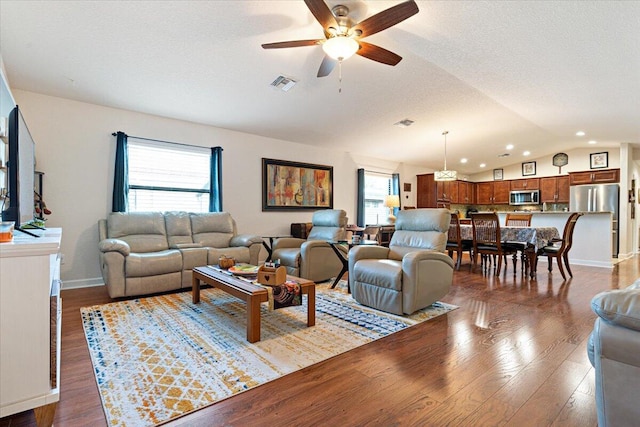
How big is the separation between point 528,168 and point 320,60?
8.07 m

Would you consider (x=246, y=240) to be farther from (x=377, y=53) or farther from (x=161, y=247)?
(x=377, y=53)

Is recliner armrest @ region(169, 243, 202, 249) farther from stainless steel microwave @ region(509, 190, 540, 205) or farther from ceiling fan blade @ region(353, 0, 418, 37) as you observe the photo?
stainless steel microwave @ region(509, 190, 540, 205)

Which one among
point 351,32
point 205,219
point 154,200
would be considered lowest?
point 205,219

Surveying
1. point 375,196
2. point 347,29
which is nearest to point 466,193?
point 375,196

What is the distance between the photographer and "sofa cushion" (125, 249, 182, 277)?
3.45m

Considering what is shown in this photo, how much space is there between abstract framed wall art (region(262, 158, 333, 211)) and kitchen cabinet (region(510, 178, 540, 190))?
5862mm

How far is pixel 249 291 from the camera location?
7.93 ft

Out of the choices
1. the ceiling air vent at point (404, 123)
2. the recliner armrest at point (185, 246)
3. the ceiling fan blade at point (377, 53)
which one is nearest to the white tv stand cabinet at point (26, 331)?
the ceiling fan blade at point (377, 53)

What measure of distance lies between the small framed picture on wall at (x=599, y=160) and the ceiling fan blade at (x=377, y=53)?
25.6ft

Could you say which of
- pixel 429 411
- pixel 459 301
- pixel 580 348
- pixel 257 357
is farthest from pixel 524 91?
pixel 257 357

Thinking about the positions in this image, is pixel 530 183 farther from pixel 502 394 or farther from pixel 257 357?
pixel 257 357

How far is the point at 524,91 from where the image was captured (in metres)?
4.33

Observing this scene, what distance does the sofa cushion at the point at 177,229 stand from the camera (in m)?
4.36

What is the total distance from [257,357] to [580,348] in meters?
2.35
